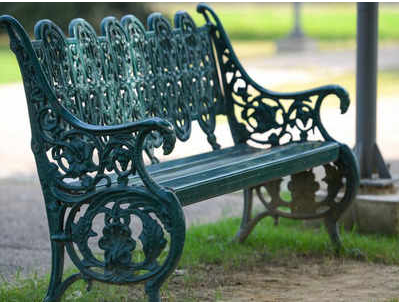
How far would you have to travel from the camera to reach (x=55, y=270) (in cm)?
377

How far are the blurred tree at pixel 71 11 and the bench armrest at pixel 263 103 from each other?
20105 mm

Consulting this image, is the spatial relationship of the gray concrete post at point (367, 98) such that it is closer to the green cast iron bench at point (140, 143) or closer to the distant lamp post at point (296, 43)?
the green cast iron bench at point (140, 143)

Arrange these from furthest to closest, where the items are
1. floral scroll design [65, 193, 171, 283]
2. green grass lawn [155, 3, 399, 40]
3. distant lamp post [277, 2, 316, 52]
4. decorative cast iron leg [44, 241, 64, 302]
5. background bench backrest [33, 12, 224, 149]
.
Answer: green grass lawn [155, 3, 399, 40], distant lamp post [277, 2, 316, 52], background bench backrest [33, 12, 224, 149], decorative cast iron leg [44, 241, 64, 302], floral scroll design [65, 193, 171, 283]

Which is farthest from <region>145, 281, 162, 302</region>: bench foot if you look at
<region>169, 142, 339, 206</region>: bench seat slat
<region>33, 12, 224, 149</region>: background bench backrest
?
<region>33, 12, 224, 149</region>: background bench backrest

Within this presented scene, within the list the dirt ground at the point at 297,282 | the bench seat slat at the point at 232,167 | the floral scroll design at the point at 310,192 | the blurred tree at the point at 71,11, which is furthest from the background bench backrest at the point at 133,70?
the blurred tree at the point at 71,11

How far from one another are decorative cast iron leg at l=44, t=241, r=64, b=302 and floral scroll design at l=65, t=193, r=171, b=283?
0.28 feet

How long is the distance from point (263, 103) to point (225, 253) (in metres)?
0.98

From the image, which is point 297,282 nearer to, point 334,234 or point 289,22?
point 334,234

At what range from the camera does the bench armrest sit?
16.4ft

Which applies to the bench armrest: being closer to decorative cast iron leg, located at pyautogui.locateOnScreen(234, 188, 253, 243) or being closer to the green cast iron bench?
the green cast iron bench

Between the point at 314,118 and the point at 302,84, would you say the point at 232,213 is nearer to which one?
the point at 314,118

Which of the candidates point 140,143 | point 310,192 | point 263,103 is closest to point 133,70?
point 263,103

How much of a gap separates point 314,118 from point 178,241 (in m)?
1.81

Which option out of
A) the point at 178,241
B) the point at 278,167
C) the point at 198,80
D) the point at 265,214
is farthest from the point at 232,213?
the point at 178,241
